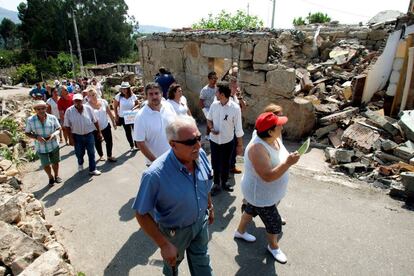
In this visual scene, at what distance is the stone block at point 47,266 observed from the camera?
2863mm

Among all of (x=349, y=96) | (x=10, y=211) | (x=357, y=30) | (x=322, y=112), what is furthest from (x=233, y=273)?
(x=357, y=30)

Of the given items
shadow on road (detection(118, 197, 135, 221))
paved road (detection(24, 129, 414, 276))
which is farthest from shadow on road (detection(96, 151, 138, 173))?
shadow on road (detection(118, 197, 135, 221))

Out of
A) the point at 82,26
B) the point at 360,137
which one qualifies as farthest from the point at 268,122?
the point at 82,26

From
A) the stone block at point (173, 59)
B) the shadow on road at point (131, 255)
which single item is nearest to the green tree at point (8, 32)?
the stone block at point (173, 59)

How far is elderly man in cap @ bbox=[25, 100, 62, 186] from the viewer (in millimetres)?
5316

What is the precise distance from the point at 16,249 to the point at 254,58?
6.17m

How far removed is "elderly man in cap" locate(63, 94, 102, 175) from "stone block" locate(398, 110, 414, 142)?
6.26m

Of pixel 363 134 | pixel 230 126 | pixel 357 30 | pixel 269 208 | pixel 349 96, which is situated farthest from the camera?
pixel 357 30

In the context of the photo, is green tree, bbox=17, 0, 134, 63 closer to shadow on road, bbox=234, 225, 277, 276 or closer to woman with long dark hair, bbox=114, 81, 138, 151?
woman with long dark hair, bbox=114, 81, 138, 151

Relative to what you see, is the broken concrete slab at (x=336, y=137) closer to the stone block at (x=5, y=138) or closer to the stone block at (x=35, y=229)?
the stone block at (x=35, y=229)

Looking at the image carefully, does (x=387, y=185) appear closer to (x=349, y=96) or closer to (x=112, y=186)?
(x=349, y=96)

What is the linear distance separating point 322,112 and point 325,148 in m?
1.21

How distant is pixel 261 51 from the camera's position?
7.21m

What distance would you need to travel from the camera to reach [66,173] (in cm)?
637
